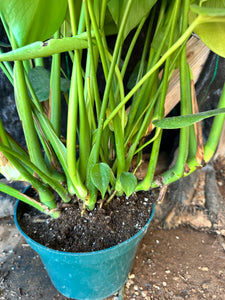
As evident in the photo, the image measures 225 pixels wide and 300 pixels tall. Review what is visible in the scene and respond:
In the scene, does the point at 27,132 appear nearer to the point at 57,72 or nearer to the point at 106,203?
the point at 57,72

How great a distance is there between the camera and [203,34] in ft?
1.40

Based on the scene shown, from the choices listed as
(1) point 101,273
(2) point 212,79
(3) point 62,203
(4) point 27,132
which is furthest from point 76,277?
(2) point 212,79

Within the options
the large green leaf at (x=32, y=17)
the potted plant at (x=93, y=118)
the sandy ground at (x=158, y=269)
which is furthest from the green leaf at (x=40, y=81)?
the sandy ground at (x=158, y=269)

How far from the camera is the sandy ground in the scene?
71 cm

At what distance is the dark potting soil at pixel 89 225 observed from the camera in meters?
0.54

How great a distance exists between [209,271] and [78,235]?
471mm

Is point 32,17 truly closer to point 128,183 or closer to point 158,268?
point 128,183

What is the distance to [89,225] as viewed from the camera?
560mm

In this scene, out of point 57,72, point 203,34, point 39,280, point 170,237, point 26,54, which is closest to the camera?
point 26,54

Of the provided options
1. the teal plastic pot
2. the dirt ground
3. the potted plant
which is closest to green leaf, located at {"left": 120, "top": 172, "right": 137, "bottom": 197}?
the potted plant

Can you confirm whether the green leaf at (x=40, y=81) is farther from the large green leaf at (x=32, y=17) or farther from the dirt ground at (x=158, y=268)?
the dirt ground at (x=158, y=268)

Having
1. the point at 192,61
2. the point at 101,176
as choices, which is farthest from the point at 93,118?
the point at 192,61

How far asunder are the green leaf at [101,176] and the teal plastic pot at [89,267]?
137mm

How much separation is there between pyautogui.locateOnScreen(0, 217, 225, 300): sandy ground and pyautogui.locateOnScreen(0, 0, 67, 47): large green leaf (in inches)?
25.8
